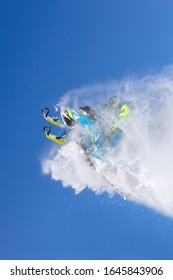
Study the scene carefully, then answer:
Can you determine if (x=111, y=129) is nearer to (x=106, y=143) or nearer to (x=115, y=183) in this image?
(x=106, y=143)

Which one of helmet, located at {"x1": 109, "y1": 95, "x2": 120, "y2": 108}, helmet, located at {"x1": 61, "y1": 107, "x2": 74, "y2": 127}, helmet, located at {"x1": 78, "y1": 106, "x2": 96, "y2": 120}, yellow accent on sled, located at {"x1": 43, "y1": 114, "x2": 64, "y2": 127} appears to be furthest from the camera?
helmet, located at {"x1": 109, "y1": 95, "x2": 120, "y2": 108}

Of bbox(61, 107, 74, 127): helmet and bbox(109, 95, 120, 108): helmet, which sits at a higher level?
bbox(109, 95, 120, 108): helmet

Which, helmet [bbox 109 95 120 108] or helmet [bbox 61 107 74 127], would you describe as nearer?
helmet [bbox 61 107 74 127]

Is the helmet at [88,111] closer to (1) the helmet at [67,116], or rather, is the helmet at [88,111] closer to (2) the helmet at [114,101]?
(1) the helmet at [67,116]

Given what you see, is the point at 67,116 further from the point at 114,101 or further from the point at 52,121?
the point at 114,101

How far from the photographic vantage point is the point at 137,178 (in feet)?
69.3

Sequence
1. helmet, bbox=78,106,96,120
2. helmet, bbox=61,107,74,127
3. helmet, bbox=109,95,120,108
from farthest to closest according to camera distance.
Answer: helmet, bbox=109,95,120,108
helmet, bbox=78,106,96,120
helmet, bbox=61,107,74,127

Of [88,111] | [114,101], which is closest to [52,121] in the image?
[88,111]

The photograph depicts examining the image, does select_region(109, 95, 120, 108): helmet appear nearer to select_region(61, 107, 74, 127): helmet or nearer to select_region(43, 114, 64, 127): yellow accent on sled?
select_region(61, 107, 74, 127): helmet

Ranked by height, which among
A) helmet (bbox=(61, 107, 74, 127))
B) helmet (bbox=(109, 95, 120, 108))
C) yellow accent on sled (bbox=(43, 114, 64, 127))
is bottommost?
yellow accent on sled (bbox=(43, 114, 64, 127))

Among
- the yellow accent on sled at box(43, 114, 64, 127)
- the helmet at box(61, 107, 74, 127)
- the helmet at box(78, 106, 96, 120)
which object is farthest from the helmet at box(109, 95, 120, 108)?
the yellow accent on sled at box(43, 114, 64, 127)
